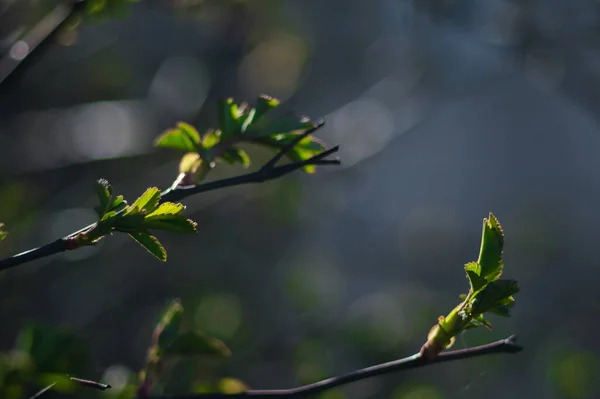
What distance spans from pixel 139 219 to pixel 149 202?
2 centimetres

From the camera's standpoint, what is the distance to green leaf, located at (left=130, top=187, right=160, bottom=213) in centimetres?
65

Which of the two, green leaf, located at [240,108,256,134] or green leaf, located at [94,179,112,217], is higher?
green leaf, located at [240,108,256,134]

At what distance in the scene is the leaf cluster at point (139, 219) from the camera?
644mm

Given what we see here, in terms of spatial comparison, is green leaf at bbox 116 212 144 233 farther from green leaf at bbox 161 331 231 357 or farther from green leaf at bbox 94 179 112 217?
green leaf at bbox 161 331 231 357

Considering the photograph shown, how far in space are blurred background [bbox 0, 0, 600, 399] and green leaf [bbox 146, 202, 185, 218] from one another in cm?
35

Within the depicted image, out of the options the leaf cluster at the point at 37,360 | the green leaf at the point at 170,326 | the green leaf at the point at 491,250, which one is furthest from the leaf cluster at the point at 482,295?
the leaf cluster at the point at 37,360

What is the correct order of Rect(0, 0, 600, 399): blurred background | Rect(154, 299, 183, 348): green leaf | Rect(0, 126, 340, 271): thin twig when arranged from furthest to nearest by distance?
1. Rect(0, 0, 600, 399): blurred background
2. Rect(154, 299, 183, 348): green leaf
3. Rect(0, 126, 340, 271): thin twig

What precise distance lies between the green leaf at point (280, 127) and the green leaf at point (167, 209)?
17 cm

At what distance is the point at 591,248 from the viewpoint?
409 cm

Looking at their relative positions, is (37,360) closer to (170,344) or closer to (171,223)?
(170,344)

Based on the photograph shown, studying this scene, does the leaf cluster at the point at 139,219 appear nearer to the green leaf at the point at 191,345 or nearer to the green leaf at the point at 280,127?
the green leaf at the point at 280,127

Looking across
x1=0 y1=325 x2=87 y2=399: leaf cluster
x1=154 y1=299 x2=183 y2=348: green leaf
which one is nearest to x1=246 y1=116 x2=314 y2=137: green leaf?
x1=154 y1=299 x2=183 y2=348: green leaf

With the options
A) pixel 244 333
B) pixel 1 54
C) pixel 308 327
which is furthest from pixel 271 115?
pixel 1 54

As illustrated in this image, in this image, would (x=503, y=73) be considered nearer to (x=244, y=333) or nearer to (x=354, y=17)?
(x=354, y=17)
